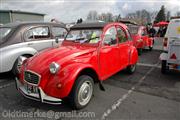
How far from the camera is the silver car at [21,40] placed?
17.4 ft

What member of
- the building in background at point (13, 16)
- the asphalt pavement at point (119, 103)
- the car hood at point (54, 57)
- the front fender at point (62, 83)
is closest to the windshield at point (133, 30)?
the asphalt pavement at point (119, 103)

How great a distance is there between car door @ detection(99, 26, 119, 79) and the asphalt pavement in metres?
0.60

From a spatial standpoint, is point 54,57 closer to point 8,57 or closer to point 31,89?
point 31,89

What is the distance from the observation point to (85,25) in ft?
16.6

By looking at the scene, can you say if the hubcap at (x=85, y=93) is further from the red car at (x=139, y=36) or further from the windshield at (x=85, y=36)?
the red car at (x=139, y=36)

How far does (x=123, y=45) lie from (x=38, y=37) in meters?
3.06

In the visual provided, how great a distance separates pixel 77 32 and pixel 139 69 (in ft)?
11.2

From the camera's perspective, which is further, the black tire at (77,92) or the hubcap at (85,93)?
the hubcap at (85,93)

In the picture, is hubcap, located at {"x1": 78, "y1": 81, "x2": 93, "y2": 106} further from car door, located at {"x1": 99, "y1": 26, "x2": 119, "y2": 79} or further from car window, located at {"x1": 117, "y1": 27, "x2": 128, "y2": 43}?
car window, located at {"x1": 117, "y1": 27, "x2": 128, "y2": 43}

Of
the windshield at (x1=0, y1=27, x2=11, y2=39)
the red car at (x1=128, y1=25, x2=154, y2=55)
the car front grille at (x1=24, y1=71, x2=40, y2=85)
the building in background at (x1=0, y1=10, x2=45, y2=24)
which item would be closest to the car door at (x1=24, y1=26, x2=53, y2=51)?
the windshield at (x1=0, y1=27, x2=11, y2=39)

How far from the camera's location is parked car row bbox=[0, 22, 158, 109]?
134 inches

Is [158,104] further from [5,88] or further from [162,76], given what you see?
[5,88]

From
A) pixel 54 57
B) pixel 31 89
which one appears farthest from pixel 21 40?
pixel 31 89

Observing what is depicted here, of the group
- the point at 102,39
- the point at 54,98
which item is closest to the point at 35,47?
the point at 102,39
